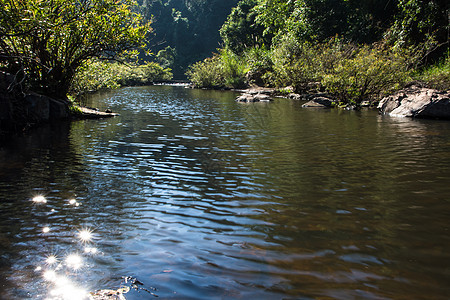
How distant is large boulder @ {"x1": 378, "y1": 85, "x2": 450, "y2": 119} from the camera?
17359 mm

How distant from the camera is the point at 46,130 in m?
13.6

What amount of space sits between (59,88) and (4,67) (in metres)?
2.84

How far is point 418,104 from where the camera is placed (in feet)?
59.9

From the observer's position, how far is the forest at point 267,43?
47.8ft

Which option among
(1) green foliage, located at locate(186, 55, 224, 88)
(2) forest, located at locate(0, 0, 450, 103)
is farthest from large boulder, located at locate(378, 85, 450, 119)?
(1) green foliage, located at locate(186, 55, 224, 88)

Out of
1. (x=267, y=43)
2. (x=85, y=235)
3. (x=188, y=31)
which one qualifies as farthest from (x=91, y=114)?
(x=188, y=31)

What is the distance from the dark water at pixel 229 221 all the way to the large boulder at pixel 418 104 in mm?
8610

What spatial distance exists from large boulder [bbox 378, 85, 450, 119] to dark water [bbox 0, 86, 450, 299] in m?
8.61

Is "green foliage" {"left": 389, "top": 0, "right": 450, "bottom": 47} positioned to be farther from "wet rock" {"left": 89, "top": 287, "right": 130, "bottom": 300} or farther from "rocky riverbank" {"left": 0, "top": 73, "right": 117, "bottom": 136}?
"wet rock" {"left": 89, "top": 287, "right": 130, "bottom": 300}

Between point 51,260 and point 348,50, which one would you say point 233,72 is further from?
point 51,260

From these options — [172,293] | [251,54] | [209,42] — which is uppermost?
[209,42]

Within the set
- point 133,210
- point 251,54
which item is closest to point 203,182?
point 133,210

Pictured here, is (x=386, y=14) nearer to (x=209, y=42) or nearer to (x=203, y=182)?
(x=203, y=182)

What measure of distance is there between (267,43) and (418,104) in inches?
1888
